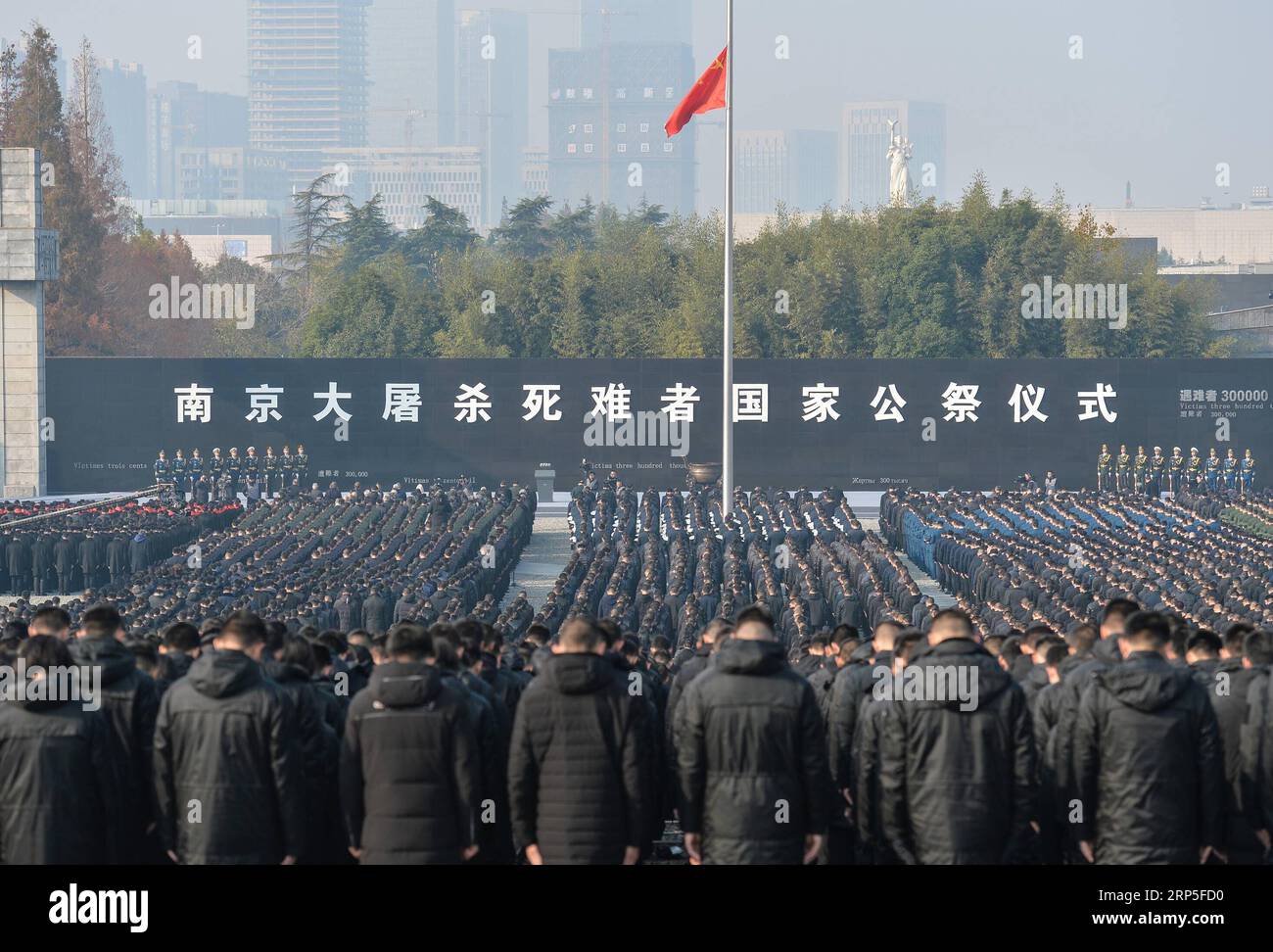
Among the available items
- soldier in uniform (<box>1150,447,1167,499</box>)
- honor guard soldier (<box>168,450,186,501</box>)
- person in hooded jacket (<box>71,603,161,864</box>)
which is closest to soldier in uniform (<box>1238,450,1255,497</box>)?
soldier in uniform (<box>1150,447,1167,499</box>)

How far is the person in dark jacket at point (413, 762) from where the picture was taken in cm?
720

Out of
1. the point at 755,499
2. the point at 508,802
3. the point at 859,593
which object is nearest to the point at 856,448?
the point at 755,499

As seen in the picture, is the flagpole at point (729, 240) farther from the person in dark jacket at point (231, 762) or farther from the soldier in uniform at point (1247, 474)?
the person in dark jacket at point (231, 762)

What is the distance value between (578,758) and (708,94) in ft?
74.7

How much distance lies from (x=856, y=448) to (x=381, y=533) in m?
15.1

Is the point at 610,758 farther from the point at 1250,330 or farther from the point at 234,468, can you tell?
the point at 1250,330

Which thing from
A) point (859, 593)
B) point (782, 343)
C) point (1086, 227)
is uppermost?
point (1086, 227)

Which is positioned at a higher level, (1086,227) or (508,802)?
(1086,227)

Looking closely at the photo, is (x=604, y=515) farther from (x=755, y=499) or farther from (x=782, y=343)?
(x=782, y=343)

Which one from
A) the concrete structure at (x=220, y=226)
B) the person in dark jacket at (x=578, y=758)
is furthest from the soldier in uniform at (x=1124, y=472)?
the concrete structure at (x=220, y=226)

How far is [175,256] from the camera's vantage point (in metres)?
74.8

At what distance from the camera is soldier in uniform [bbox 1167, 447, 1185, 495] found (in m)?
38.2

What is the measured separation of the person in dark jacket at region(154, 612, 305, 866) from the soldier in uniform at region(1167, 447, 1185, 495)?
108 feet

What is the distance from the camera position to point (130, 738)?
7.50 metres
